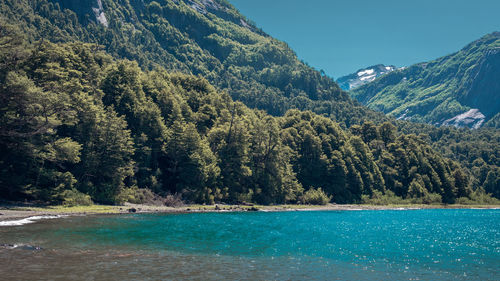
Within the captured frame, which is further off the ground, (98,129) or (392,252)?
(98,129)

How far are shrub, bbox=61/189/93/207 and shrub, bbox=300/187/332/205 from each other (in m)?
76.2

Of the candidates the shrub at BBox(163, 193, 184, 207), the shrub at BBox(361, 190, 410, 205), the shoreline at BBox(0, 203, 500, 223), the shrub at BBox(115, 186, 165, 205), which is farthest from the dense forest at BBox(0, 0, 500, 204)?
the shoreline at BBox(0, 203, 500, 223)

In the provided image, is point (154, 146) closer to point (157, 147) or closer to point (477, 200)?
point (157, 147)

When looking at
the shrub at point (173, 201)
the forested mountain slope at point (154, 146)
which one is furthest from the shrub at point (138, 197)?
the shrub at point (173, 201)

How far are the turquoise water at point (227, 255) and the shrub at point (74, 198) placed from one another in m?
19.3

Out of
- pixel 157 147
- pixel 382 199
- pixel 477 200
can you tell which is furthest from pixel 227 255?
pixel 477 200

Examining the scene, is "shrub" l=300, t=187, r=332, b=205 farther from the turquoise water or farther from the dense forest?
the turquoise water

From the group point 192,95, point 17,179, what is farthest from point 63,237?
point 192,95

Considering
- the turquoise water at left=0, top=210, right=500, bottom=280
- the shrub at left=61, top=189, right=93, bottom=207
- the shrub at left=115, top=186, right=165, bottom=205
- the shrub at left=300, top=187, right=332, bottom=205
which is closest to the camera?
the turquoise water at left=0, top=210, right=500, bottom=280

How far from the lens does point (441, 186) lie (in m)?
181

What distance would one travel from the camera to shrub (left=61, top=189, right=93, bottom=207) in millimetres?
72500

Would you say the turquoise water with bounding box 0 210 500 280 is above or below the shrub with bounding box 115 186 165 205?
below

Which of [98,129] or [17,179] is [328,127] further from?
[17,179]

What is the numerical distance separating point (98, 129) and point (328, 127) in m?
108
